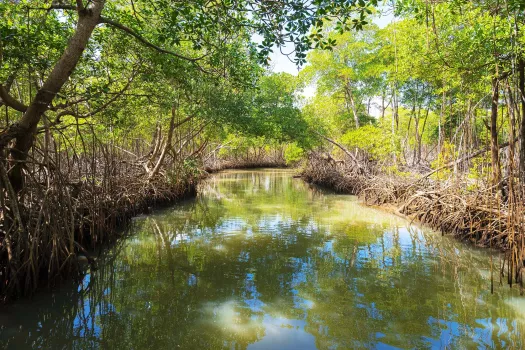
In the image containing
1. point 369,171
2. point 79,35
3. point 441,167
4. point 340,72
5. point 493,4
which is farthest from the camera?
point 340,72

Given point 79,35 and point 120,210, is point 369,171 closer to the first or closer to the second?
point 120,210

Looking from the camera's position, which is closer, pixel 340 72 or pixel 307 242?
pixel 307 242

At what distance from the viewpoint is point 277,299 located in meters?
3.75

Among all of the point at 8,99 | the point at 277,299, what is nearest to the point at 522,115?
the point at 277,299

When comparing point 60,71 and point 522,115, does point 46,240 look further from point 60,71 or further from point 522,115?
point 522,115

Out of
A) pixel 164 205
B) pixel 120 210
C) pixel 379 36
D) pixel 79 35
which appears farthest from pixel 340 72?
pixel 79 35

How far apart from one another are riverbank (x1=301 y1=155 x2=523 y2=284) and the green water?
0.35 m

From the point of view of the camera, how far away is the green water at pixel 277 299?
2969 mm

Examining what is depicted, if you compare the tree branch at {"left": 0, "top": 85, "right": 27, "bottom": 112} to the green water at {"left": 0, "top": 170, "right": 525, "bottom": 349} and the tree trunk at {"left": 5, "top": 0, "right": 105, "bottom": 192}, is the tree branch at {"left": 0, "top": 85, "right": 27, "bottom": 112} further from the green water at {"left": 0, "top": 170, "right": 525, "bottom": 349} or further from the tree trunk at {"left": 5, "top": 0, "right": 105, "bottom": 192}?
the green water at {"left": 0, "top": 170, "right": 525, "bottom": 349}

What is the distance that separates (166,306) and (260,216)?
17.7 ft

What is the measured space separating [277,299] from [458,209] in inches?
178

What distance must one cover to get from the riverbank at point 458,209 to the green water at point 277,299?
35cm

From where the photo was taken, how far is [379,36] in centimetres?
1317

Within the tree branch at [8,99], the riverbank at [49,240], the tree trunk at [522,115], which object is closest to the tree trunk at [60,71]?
the tree branch at [8,99]
